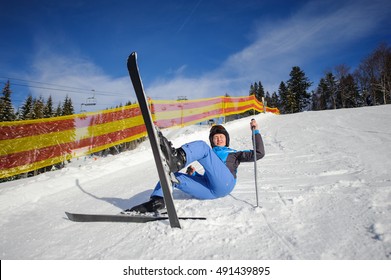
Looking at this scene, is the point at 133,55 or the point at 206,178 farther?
the point at 206,178

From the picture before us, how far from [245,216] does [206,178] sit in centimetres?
80

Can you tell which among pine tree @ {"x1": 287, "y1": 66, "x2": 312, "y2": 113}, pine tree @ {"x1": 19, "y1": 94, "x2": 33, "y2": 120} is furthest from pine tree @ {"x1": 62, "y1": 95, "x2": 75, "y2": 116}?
pine tree @ {"x1": 287, "y1": 66, "x2": 312, "y2": 113}

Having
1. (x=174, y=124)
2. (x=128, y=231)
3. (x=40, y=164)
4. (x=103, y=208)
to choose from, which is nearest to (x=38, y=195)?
(x=103, y=208)

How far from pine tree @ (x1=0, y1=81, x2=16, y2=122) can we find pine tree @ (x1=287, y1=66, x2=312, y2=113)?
4979 centimetres

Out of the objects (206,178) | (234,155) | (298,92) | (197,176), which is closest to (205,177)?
(206,178)

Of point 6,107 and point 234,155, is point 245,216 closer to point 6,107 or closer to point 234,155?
point 234,155

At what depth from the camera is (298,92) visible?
45.8 meters

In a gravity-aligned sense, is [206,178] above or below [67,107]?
below

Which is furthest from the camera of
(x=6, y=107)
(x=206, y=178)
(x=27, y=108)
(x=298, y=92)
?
(x=298, y=92)

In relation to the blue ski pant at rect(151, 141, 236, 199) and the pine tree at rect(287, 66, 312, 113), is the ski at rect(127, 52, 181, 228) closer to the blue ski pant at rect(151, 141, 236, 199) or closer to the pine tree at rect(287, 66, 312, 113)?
the blue ski pant at rect(151, 141, 236, 199)

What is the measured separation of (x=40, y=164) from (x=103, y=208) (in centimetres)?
455

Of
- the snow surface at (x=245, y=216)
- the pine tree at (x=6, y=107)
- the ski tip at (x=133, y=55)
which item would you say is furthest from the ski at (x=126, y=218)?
the pine tree at (x=6, y=107)

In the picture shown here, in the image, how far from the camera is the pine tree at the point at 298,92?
45.5m

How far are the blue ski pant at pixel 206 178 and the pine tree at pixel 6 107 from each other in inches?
1436
